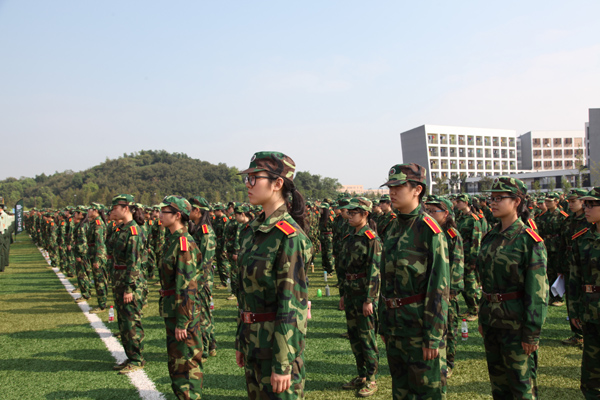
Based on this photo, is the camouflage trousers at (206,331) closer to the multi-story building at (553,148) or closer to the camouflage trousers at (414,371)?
the camouflage trousers at (414,371)

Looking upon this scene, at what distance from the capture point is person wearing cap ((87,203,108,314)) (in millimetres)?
9766

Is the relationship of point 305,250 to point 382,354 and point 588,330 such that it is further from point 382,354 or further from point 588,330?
point 382,354

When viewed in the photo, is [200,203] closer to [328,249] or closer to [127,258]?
[127,258]

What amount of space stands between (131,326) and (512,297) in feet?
17.2

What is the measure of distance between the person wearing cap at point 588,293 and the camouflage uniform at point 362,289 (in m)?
2.25

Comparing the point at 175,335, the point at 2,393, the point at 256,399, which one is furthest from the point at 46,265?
the point at 256,399

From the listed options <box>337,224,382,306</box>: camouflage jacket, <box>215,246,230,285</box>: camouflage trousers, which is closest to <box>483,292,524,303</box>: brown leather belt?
<box>337,224,382,306</box>: camouflage jacket

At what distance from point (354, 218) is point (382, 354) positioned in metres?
2.55

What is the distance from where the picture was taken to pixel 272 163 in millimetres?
2920

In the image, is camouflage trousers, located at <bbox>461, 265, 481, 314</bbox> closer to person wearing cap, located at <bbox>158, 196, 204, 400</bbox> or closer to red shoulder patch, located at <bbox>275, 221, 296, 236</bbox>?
person wearing cap, located at <bbox>158, 196, 204, 400</bbox>

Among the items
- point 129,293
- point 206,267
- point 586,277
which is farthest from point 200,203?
point 586,277

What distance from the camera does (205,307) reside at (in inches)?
256

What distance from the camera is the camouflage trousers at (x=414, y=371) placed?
3.28 meters

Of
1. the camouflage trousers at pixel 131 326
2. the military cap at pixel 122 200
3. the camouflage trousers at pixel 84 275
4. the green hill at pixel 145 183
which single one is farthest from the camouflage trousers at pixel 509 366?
the green hill at pixel 145 183
